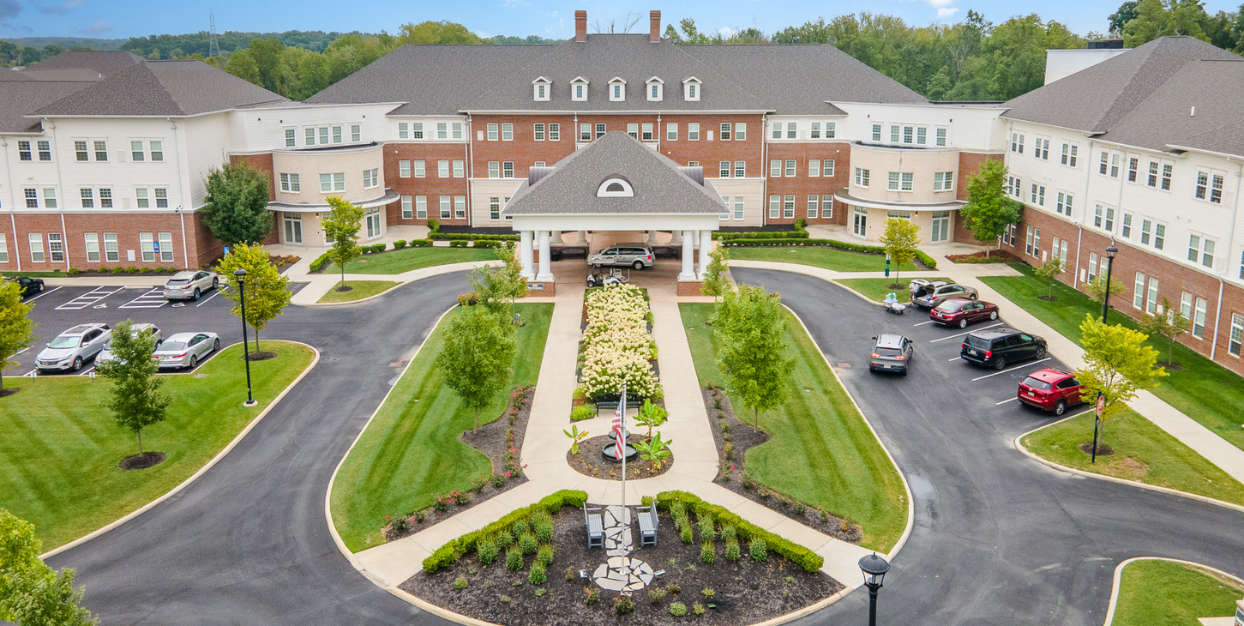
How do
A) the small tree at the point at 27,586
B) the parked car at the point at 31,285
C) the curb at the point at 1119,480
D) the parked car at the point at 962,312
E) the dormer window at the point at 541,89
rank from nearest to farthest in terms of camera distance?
the small tree at the point at 27,586
the curb at the point at 1119,480
the parked car at the point at 962,312
the parked car at the point at 31,285
the dormer window at the point at 541,89

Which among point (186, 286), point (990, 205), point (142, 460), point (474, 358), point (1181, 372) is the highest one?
point (990, 205)

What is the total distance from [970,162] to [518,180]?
32170mm

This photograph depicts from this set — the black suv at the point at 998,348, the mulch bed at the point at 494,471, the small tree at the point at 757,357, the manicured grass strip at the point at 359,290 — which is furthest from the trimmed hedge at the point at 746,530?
the manicured grass strip at the point at 359,290

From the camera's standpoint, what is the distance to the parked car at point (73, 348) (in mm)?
40438

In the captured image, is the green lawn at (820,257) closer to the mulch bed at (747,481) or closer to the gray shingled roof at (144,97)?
the mulch bed at (747,481)

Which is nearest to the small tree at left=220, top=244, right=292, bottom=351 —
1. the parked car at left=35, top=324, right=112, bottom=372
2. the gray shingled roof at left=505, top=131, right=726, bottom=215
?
the parked car at left=35, top=324, right=112, bottom=372

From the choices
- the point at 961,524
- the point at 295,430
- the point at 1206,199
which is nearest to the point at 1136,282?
the point at 1206,199

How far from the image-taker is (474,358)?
31.7 metres

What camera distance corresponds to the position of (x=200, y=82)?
6544 cm

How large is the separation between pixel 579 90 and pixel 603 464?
46.6 meters

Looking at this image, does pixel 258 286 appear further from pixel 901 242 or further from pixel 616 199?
pixel 901 242

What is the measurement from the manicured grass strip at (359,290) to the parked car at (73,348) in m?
11.8

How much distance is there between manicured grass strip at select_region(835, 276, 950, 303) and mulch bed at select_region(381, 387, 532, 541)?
77.8 feet

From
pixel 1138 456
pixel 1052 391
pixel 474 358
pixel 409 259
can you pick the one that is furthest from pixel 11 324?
pixel 1138 456
